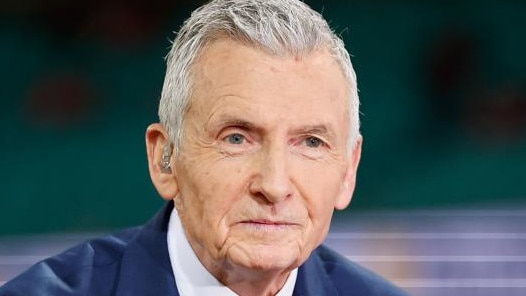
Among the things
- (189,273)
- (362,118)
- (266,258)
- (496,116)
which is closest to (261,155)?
(266,258)

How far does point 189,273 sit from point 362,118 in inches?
109

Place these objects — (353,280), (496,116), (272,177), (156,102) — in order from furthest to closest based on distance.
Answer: (496,116), (156,102), (353,280), (272,177)

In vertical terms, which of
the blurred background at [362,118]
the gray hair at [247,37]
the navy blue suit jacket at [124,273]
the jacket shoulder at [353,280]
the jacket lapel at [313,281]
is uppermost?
the gray hair at [247,37]

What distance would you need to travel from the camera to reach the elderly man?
1523mm

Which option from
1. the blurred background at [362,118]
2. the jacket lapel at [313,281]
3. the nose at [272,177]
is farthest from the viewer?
the blurred background at [362,118]

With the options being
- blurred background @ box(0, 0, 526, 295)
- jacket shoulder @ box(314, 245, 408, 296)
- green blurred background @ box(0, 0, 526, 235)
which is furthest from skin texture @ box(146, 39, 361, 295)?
green blurred background @ box(0, 0, 526, 235)

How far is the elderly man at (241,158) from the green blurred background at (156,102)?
2281mm

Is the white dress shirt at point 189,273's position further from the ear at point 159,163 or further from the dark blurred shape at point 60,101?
the dark blurred shape at point 60,101

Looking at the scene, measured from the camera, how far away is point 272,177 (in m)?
1.49

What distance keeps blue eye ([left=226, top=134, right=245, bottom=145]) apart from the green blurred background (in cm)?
245

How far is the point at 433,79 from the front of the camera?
4.52 m

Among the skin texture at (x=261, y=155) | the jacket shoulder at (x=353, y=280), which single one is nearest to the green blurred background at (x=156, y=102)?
the jacket shoulder at (x=353, y=280)

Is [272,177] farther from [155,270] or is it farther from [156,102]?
[156,102]

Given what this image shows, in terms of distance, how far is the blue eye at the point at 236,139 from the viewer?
154cm
